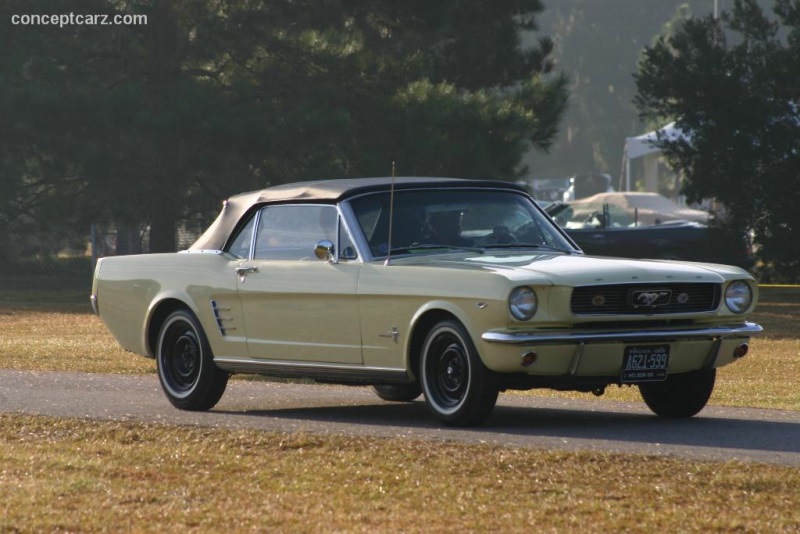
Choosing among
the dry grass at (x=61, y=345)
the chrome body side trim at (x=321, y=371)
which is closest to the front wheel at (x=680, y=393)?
the chrome body side trim at (x=321, y=371)

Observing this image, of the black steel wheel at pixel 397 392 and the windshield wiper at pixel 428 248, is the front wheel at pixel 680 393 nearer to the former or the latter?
the windshield wiper at pixel 428 248

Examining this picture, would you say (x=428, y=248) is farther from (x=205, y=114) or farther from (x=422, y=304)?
(x=205, y=114)

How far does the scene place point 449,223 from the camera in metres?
10.6

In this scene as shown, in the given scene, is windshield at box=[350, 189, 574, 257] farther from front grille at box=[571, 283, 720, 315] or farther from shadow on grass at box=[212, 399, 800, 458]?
front grille at box=[571, 283, 720, 315]

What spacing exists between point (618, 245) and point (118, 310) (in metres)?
22.9

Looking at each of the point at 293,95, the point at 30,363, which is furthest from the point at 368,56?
the point at 30,363

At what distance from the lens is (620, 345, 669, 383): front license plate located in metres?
9.46

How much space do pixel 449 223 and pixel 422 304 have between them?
1111 mm

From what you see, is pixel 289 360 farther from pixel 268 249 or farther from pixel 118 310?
pixel 118 310

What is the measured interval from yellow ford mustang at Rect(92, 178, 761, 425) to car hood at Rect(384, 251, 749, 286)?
15 mm

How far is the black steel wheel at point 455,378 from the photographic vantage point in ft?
30.8

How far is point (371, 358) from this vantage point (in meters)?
10.1

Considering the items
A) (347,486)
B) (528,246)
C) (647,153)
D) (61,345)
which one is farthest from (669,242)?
(647,153)

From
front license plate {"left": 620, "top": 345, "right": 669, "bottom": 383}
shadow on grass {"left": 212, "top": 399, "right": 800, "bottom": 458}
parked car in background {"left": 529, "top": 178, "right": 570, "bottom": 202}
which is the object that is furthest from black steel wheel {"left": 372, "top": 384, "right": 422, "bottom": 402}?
parked car in background {"left": 529, "top": 178, "right": 570, "bottom": 202}
